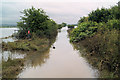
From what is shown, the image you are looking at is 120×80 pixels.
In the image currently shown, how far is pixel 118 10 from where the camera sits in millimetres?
8953

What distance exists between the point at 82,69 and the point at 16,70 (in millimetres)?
2838

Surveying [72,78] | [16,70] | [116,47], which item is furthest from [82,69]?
[16,70]

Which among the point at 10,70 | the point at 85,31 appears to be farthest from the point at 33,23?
the point at 10,70

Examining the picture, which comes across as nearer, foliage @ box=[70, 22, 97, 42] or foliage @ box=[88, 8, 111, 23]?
foliage @ box=[70, 22, 97, 42]

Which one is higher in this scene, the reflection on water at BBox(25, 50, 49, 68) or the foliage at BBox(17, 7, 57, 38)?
the foliage at BBox(17, 7, 57, 38)

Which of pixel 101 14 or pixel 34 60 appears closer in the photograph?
pixel 34 60

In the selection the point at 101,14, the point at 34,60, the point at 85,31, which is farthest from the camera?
the point at 101,14

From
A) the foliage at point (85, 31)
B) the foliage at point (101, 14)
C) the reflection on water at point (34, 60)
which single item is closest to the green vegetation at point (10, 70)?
the reflection on water at point (34, 60)

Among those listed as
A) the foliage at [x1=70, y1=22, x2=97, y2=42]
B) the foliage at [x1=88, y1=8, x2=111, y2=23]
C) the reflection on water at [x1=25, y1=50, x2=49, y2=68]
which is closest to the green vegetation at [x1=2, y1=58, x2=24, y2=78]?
the reflection on water at [x1=25, y1=50, x2=49, y2=68]

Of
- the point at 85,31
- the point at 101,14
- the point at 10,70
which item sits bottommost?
the point at 10,70

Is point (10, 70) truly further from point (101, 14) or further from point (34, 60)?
point (101, 14)

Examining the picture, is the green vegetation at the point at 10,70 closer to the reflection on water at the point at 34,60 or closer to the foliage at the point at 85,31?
the reflection on water at the point at 34,60

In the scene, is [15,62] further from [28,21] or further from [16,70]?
[28,21]

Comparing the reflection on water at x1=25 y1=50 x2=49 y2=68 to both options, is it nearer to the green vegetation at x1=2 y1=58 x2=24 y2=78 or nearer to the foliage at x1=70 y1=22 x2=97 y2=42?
the green vegetation at x1=2 y1=58 x2=24 y2=78
